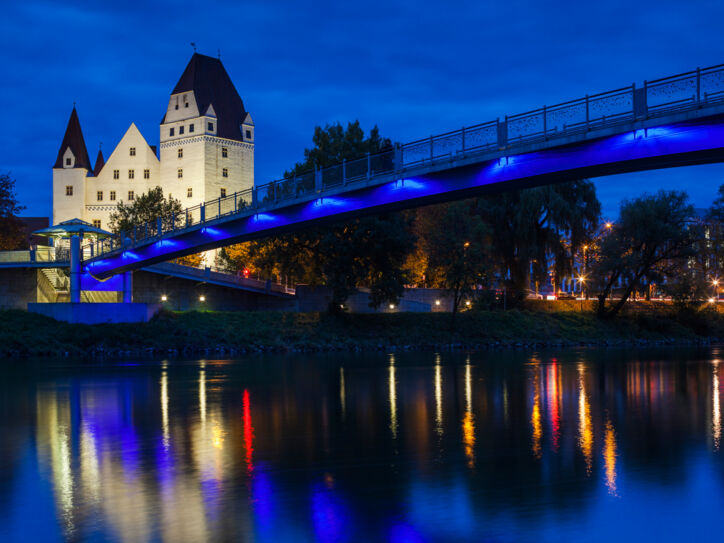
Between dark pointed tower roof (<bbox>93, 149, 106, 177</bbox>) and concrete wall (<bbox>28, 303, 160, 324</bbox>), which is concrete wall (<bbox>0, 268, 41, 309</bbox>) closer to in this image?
concrete wall (<bbox>28, 303, 160, 324</bbox>)

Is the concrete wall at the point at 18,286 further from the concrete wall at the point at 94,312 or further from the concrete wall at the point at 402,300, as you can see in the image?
the concrete wall at the point at 402,300

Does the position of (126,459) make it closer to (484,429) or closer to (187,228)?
(484,429)

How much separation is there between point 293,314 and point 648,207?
2934 cm

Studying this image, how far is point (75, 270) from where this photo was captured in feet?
184

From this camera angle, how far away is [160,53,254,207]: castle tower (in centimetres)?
11225

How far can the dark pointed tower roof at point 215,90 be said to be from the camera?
11344 cm

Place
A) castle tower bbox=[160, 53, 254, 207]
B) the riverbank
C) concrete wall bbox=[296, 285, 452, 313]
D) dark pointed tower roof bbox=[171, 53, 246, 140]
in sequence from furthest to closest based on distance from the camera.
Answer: dark pointed tower roof bbox=[171, 53, 246, 140]
castle tower bbox=[160, 53, 254, 207]
concrete wall bbox=[296, 285, 452, 313]
the riverbank

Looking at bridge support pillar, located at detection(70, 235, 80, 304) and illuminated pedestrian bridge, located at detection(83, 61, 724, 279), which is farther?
bridge support pillar, located at detection(70, 235, 80, 304)

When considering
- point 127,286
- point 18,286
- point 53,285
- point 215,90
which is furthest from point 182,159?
point 127,286

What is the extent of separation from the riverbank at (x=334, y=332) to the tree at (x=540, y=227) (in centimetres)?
395

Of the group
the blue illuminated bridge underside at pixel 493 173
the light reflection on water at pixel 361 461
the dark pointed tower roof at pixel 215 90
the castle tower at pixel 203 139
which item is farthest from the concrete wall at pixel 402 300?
the dark pointed tower roof at pixel 215 90

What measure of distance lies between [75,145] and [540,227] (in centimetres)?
7901

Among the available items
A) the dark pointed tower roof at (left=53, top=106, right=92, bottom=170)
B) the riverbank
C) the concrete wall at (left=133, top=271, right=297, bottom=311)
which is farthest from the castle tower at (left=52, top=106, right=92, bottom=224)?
the riverbank

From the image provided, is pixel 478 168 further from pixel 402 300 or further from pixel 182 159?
pixel 182 159
